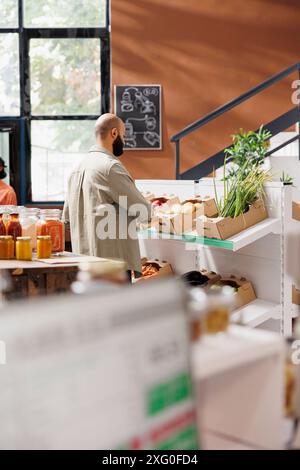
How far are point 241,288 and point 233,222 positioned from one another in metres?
0.39

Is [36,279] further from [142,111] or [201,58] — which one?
[201,58]

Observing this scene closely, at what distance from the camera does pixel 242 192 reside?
478cm

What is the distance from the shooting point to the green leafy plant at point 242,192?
4.77 meters

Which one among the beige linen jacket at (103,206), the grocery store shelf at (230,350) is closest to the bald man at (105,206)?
the beige linen jacket at (103,206)

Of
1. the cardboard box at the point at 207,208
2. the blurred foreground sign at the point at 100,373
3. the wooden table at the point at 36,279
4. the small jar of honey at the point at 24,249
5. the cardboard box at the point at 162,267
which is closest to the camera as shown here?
the blurred foreground sign at the point at 100,373

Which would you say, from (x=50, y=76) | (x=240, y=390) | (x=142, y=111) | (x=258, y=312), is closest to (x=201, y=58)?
(x=142, y=111)

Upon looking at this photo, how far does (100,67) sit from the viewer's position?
962cm

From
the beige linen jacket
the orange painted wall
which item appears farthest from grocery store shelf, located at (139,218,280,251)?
the orange painted wall

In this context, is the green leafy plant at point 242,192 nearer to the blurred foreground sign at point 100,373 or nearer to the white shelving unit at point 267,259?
the white shelving unit at point 267,259

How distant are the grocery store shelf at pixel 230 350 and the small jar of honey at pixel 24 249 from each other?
9.50 feet

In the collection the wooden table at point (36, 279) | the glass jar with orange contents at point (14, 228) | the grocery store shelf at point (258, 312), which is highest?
the glass jar with orange contents at point (14, 228)

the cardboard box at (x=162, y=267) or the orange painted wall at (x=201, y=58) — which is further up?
the orange painted wall at (x=201, y=58)

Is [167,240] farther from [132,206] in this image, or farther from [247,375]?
[247,375]

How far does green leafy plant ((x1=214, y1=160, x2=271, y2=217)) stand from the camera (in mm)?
4770
